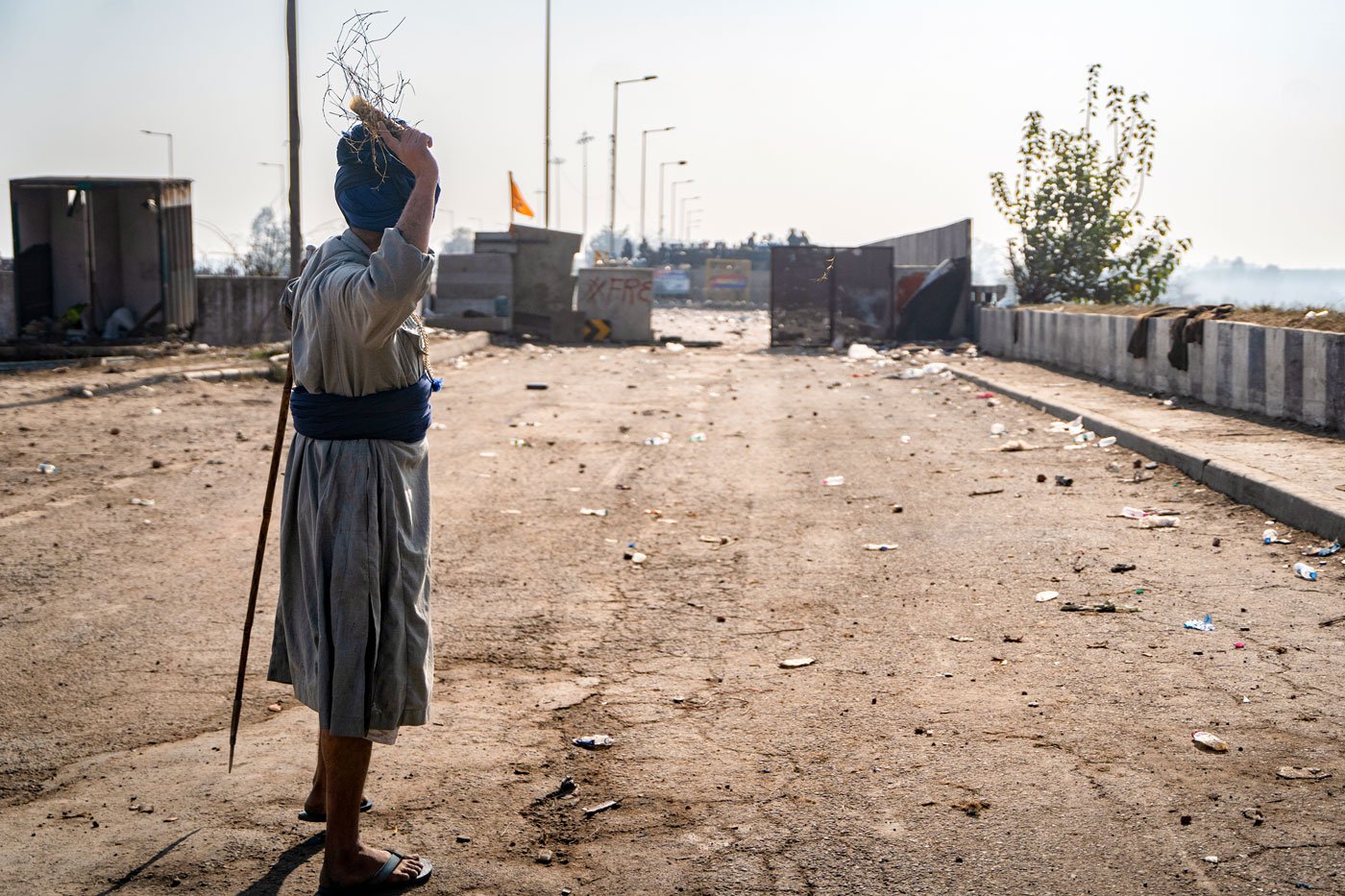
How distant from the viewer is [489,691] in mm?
4320

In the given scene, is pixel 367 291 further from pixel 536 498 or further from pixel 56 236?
pixel 56 236

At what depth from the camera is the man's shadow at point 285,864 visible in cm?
284

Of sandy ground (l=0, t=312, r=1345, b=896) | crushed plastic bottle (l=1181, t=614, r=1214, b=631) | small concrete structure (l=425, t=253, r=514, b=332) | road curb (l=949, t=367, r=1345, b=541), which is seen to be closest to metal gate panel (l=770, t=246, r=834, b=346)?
small concrete structure (l=425, t=253, r=514, b=332)

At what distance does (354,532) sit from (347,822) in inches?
26.3

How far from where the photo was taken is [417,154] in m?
2.78

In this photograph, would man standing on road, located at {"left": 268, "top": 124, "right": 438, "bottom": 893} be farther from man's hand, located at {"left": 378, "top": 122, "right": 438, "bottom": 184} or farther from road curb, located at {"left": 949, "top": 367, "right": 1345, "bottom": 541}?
road curb, located at {"left": 949, "top": 367, "right": 1345, "bottom": 541}

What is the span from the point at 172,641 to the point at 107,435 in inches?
248

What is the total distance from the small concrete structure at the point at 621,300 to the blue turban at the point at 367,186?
2351cm

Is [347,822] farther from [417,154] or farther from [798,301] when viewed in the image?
[798,301]

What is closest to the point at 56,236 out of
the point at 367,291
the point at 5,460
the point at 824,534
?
the point at 5,460

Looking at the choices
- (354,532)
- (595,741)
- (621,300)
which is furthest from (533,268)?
(354,532)

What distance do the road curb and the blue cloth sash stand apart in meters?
5.08

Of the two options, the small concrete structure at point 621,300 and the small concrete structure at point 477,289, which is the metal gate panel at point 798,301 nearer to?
the small concrete structure at point 621,300

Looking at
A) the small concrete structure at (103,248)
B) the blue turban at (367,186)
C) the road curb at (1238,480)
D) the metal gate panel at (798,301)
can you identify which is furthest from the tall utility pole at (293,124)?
the blue turban at (367,186)
